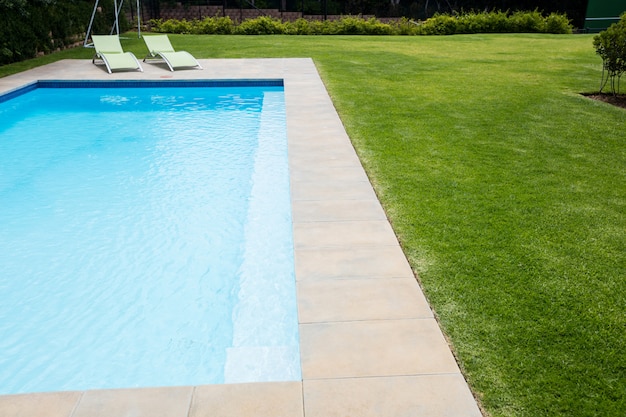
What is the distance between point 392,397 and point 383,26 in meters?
22.1

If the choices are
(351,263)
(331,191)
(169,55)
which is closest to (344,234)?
(351,263)

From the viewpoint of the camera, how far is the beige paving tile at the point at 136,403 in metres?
2.55

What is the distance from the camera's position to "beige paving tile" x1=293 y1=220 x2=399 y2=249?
4246 mm

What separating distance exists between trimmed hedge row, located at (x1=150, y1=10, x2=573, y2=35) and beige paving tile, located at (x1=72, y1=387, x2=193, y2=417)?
2134 centimetres

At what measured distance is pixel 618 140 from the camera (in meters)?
7.32

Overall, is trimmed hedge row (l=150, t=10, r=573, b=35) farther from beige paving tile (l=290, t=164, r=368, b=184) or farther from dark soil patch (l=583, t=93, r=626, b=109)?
beige paving tile (l=290, t=164, r=368, b=184)

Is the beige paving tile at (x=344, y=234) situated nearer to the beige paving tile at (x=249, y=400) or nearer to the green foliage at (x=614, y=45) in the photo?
the beige paving tile at (x=249, y=400)

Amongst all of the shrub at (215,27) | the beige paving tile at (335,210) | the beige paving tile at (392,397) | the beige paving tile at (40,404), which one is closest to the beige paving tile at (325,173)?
the beige paving tile at (335,210)

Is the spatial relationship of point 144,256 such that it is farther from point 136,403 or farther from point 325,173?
point 136,403

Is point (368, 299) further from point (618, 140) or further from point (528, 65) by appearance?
point (528, 65)

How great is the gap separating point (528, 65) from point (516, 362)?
12.8 metres

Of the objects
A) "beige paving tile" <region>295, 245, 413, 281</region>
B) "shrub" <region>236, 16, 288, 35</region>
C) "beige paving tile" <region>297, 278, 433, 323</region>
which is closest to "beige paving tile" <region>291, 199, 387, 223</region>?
"beige paving tile" <region>295, 245, 413, 281</region>

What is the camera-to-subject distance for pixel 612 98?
995 cm

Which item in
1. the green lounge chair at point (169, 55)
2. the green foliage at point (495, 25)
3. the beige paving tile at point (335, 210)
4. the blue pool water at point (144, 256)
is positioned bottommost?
the blue pool water at point (144, 256)
